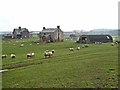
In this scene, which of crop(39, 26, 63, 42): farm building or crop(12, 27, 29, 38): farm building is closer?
crop(39, 26, 63, 42): farm building

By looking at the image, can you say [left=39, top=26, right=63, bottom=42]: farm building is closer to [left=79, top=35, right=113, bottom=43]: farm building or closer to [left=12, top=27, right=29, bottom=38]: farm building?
[left=79, top=35, right=113, bottom=43]: farm building

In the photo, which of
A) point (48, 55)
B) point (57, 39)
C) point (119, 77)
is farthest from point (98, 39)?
point (119, 77)

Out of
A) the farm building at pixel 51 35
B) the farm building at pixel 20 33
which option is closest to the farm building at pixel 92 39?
the farm building at pixel 51 35

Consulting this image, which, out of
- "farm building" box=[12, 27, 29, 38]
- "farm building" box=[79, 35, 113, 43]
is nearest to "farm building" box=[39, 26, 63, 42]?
"farm building" box=[79, 35, 113, 43]

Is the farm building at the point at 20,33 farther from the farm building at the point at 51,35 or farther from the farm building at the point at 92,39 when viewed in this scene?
the farm building at the point at 92,39

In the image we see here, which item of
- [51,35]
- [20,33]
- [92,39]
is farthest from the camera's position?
[20,33]

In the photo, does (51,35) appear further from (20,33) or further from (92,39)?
(20,33)

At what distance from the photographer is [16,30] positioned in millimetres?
157250

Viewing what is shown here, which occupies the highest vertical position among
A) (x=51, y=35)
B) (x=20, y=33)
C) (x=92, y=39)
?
(x=20, y=33)

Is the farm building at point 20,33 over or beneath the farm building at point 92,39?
over

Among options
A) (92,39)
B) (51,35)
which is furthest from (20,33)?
(92,39)

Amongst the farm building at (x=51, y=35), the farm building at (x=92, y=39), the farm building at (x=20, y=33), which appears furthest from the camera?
the farm building at (x=20, y=33)

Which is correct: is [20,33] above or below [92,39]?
above

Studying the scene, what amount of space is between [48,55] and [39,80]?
24661 mm
